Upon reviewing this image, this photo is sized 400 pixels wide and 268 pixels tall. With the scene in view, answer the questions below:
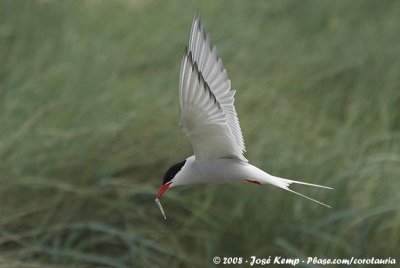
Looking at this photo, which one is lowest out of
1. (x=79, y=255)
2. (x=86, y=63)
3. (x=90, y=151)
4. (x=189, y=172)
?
(x=189, y=172)

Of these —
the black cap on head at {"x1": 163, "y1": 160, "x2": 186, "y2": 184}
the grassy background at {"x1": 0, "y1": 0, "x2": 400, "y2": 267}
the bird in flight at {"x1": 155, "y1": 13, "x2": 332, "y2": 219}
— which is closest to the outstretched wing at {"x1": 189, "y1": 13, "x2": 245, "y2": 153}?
the bird in flight at {"x1": 155, "y1": 13, "x2": 332, "y2": 219}

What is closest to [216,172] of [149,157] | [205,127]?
[205,127]

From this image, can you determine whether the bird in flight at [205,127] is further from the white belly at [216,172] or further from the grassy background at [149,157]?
the grassy background at [149,157]

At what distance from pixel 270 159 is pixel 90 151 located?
537mm

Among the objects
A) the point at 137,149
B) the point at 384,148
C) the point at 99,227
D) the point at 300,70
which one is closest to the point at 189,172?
the point at 99,227

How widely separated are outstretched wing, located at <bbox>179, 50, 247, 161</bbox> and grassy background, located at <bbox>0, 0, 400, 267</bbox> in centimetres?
73

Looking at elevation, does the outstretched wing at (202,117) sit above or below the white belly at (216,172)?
above

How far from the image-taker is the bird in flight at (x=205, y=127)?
5.05 feet

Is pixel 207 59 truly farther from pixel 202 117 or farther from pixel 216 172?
pixel 216 172

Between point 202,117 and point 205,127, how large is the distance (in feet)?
0.09

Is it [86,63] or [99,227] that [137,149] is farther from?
[86,63]

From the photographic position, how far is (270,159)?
252cm

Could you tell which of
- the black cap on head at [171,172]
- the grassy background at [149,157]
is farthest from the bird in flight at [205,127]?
the grassy background at [149,157]

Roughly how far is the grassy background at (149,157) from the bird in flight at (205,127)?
73 centimetres
